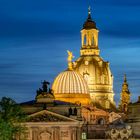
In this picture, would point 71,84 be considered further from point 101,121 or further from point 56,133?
point 56,133

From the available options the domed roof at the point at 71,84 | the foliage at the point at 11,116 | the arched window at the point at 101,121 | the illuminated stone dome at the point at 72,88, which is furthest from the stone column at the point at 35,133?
the domed roof at the point at 71,84

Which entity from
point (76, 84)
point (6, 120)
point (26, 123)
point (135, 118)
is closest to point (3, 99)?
point (6, 120)

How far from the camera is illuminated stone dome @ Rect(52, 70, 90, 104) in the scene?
193 metres

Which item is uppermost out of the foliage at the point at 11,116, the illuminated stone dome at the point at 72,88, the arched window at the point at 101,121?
the illuminated stone dome at the point at 72,88

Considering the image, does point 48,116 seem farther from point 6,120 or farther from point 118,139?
point 6,120

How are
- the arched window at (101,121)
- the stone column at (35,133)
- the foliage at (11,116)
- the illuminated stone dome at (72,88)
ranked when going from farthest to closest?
1. the illuminated stone dome at (72,88)
2. the arched window at (101,121)
3. the stone column at (35,133)
4. the foliage at (11,116)

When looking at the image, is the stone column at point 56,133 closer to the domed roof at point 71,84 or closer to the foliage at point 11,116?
the foliage at point 11,116

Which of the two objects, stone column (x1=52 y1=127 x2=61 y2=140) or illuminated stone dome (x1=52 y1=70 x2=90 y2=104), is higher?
illuminated stone dome (x1=52 y1=70 x2=90 y2=104)

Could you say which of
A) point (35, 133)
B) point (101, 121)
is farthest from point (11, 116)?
point (101, 121)

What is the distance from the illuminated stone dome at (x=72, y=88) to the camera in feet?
632

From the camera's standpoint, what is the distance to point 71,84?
636ft

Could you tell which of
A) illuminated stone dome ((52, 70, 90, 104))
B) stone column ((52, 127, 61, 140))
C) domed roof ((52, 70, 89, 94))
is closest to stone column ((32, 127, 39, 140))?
stone column ((52, 127, 61, 140))

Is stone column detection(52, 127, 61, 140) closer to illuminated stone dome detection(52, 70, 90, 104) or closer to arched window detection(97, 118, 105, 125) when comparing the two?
arched window detection(97, 118, 105, 125)

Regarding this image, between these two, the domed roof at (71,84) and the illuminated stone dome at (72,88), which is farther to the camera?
the domed roof at (71,84)
